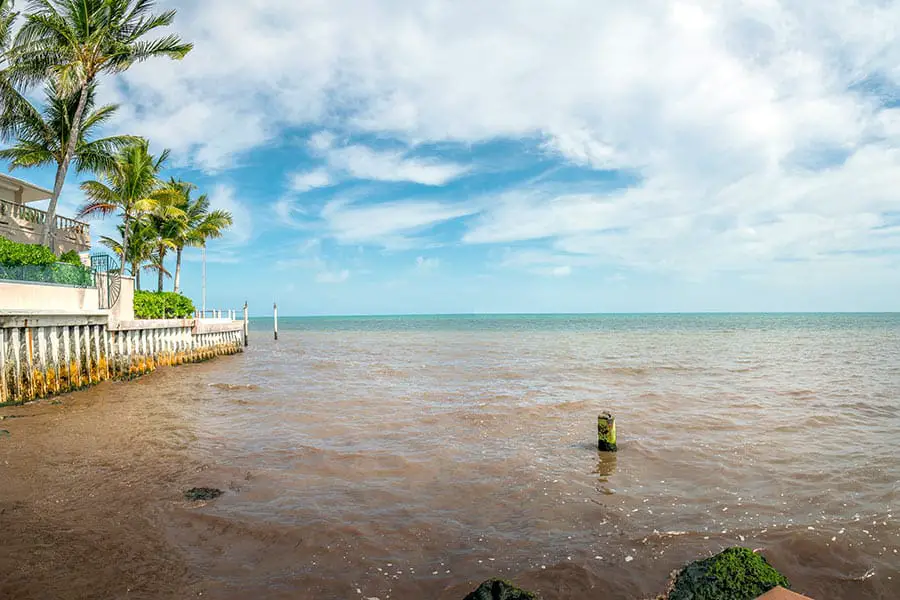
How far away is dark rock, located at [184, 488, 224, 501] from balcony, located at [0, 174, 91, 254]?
2167cm

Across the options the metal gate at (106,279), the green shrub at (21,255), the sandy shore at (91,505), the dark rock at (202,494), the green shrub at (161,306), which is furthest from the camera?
the green shrub at (161,306)

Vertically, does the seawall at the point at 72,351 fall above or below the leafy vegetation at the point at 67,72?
below

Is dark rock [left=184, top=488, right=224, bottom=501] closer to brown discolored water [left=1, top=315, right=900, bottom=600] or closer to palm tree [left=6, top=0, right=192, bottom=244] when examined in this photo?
brown discolored water [left=1, top=315, right=900, bottom=600]

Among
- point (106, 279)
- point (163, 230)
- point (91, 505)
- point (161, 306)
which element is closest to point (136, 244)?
point (163, 230)

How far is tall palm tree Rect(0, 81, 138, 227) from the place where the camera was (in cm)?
2305

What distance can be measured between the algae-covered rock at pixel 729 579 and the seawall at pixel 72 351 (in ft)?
55.6

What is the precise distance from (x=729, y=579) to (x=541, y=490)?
4070mm

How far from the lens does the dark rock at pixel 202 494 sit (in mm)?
7707

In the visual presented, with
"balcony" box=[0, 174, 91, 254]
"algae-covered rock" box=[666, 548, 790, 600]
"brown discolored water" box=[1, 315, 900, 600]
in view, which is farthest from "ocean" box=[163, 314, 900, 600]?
"balcony" box=[0, 174, 91, 254]

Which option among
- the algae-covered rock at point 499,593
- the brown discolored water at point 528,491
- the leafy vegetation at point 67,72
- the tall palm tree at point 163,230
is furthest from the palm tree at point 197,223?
the algae-covered rock at point 499,593

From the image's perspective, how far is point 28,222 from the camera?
24234mm

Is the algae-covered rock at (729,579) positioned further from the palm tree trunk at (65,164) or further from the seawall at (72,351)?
the palm tree trunk at (65,164)

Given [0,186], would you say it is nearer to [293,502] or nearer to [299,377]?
[299,377]

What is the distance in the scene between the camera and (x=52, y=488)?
309 inches
